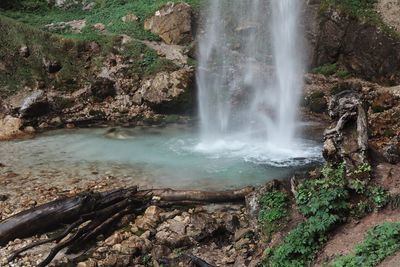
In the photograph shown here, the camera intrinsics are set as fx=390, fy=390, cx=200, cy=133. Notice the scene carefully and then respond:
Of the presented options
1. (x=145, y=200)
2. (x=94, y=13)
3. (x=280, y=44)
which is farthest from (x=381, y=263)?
(x=94, y=13)

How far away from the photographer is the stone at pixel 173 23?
18406 millimetres

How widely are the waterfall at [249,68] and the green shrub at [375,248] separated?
28.9 ft

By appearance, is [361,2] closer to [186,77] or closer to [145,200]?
[186,77]

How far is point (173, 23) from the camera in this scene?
18609 mm

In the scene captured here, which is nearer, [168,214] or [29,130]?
[168,214]

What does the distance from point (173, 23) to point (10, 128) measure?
28.6 feet

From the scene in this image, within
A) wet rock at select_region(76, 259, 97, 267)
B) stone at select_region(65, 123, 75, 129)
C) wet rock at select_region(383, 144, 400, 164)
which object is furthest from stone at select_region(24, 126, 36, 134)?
wet rock at select_region(383, 144, 400, 164)

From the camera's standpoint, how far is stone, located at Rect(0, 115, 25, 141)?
14230mm

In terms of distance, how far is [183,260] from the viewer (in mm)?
6793

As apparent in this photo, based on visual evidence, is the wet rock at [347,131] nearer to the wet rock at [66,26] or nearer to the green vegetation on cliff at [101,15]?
the green vegetation on cliff at [101,15]

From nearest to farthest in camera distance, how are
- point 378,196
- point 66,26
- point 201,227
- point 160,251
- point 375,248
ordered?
1. point 375,248
2. point 378,196
3. point 160,251
4. point 201,227
5. point 66,26

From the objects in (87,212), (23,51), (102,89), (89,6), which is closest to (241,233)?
(87,212)

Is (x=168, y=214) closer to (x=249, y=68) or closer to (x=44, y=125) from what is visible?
(x=44, y=125)

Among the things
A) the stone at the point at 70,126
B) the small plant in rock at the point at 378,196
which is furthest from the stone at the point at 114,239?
the stone at the point at 70,126
